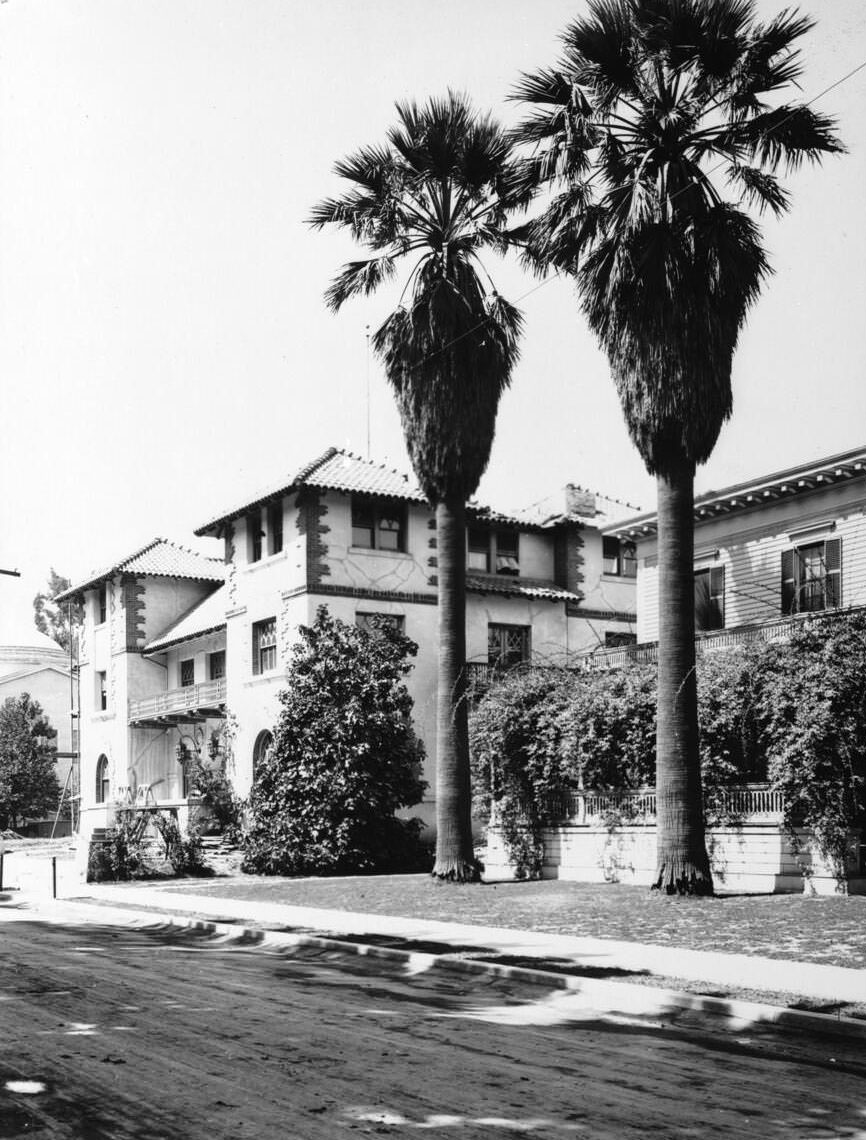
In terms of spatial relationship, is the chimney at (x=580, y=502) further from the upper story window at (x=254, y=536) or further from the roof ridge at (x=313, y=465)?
the upper story window at (x=254, y=536)

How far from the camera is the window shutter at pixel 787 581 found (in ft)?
104

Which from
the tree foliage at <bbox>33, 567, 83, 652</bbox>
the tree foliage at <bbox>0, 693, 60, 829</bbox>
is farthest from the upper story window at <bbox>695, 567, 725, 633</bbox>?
the tree foliage at <bbox>33, 567, 83, 652</bbox>

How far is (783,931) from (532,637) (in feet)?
81.5

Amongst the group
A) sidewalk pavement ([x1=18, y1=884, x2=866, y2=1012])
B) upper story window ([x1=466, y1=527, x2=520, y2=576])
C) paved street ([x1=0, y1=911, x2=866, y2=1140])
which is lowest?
sidewalk pavement ([x1=18, y1=884, x2=866, y2=1012])

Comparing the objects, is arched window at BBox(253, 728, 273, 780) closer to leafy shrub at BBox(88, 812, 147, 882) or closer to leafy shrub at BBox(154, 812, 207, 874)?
leafy shrub at BBox(154, 812, 207, 874)

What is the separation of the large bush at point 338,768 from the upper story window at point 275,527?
6.45m

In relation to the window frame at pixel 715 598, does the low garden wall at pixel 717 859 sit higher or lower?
lower

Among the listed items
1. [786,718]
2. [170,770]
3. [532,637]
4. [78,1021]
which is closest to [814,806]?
[786,718]

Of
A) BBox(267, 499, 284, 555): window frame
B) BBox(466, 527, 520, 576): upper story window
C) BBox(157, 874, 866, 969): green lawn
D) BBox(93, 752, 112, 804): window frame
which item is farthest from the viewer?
BBox(93, 752, 112, 804): window frame

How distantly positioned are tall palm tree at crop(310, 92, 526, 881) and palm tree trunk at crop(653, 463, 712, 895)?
516 cm

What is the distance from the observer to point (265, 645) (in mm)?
38188

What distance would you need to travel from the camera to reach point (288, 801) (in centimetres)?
3020

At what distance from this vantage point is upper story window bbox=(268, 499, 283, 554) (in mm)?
38062

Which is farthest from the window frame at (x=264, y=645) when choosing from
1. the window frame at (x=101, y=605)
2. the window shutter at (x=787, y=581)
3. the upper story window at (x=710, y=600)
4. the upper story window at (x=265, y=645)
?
the window shutter at (x=787, y=581)
